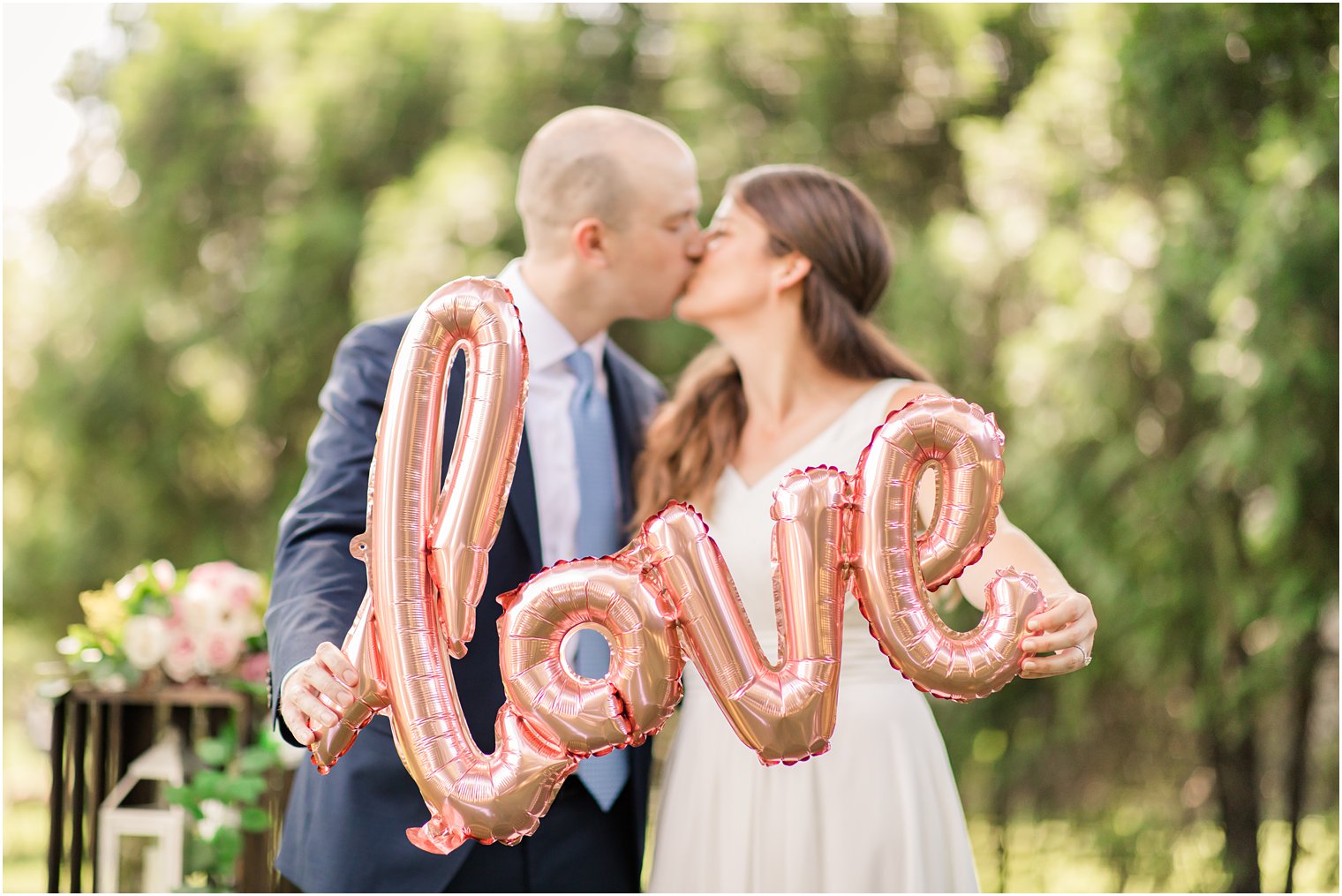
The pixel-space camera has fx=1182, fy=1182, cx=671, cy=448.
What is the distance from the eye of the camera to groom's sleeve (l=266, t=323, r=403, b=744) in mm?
1622

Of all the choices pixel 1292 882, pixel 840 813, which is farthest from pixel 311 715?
pixel 1292 882

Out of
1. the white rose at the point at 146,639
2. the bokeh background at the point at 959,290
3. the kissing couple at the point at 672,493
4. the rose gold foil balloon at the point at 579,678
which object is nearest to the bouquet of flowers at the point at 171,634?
the white rose at the point at 146,639

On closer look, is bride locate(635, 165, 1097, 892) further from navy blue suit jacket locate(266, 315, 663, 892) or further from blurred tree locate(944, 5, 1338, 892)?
blurred tree locate(944, 5, 1338, 892)

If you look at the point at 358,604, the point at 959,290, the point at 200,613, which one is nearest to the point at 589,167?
the point at 358,604

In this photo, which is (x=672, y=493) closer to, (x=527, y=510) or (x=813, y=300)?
(x=527, y=510)

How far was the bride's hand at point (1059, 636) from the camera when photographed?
4.42 ft

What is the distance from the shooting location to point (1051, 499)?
421 cm

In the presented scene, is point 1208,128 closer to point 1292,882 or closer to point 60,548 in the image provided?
point 1292,882

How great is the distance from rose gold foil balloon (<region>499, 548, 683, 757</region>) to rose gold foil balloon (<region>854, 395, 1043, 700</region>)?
0.25m

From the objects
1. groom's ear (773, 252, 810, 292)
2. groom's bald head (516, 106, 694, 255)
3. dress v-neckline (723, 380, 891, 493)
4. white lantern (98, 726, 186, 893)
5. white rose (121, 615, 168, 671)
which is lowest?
white lantern (98, 726, 186, 893)

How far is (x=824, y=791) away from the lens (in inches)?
78.7

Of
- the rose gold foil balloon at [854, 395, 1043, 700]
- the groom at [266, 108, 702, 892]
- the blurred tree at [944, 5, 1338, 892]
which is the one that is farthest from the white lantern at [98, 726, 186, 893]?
the blurred tree at [944, 5, 1338, 892]

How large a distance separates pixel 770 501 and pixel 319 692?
100 centimetres

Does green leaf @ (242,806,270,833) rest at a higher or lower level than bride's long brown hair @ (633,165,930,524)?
lower
